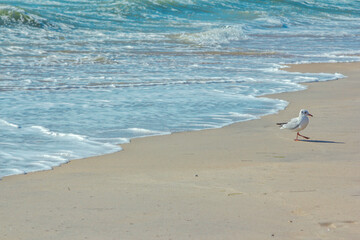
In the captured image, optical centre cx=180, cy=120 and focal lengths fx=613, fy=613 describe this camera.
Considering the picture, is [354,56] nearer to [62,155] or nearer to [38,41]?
[38,41]

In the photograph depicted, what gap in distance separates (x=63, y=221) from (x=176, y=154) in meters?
2.21

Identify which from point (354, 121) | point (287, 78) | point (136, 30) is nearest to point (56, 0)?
point (136, 30)

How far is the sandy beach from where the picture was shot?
3.46 m

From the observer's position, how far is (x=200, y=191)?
4.29 metres

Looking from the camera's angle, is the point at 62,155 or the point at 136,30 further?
the point at 136,30

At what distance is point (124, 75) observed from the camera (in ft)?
39.3

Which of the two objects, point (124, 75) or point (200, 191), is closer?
point (200, 191)

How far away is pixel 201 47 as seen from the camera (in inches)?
758

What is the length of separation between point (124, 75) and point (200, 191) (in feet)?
26.0

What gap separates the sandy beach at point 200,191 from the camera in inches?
136

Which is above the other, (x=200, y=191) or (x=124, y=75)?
(x=200, y=191)

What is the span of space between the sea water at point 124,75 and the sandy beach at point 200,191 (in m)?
0.60

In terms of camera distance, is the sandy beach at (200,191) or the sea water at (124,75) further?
the sea water at (124,75)

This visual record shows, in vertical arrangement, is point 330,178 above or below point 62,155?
above
